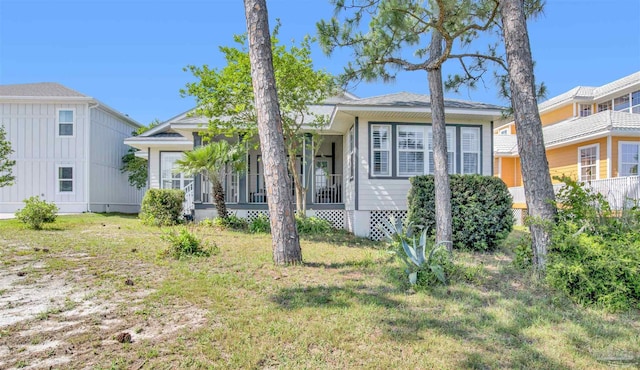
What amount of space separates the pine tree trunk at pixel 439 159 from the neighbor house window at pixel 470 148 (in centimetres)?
440

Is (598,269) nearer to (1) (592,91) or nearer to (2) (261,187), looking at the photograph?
(2) (261,187)

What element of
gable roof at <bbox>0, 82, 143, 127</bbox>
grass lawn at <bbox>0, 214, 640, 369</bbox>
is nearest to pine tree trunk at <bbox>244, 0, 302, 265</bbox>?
grass lawn at <bbox>0, 214, 640, 369</bbox>

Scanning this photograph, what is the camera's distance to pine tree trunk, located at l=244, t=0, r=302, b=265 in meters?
5.59

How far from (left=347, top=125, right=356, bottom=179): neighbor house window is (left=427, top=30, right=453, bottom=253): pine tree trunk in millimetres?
3831

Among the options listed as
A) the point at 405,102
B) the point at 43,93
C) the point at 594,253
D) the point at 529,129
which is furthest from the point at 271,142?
the point at 43,93

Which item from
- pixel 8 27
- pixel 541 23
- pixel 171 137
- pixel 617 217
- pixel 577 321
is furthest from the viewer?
pixel 8 27

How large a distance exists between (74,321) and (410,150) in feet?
29.7

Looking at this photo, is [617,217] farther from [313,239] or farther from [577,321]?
[313,239]

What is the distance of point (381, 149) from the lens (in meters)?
10.5

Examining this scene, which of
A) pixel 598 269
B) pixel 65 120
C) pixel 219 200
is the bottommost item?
pixel 598 269

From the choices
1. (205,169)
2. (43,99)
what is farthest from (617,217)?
(43,99)

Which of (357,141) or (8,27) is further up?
(8,27)

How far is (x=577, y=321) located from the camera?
3.79 metres

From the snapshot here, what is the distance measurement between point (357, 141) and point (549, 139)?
12.7 metres
